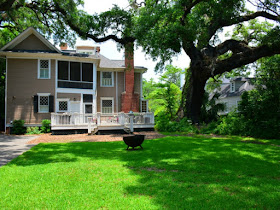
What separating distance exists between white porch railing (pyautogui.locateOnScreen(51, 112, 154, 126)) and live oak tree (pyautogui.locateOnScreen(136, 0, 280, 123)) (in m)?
4.96

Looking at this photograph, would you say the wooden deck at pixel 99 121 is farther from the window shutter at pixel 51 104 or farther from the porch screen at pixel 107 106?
the porch screen at pixel 107 106

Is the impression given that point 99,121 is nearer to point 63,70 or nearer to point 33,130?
point 33,130

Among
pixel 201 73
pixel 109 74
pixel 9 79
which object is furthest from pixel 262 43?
pixel 9 79

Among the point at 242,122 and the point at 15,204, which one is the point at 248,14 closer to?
the point at 242,122

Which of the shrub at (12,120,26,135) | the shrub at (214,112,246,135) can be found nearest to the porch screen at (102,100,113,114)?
the shrub at (12,120,26,135)

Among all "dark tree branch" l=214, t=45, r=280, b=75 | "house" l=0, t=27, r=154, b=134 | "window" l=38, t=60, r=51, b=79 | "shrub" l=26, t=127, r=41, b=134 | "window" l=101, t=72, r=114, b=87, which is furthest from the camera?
"window" l=101, t=72, r=114, b=87

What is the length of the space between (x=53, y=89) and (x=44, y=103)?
1476 mm

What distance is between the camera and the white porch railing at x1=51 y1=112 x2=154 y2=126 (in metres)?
18.6

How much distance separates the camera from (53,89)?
21.2 meters

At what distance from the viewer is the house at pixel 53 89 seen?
19.2 metres

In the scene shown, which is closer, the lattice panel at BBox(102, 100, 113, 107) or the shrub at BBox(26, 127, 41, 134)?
the shrub at BBox(26, 127, 41, 134)

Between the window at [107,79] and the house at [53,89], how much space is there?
2269mm

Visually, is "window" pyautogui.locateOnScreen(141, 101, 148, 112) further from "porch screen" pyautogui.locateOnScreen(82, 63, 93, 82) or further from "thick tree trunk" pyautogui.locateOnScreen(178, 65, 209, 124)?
"porch screen" pyautogui.locateOnScreen(82, 63, 93, 82)

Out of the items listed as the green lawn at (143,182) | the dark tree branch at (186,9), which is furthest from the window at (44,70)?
the green lawn at (143,182)
